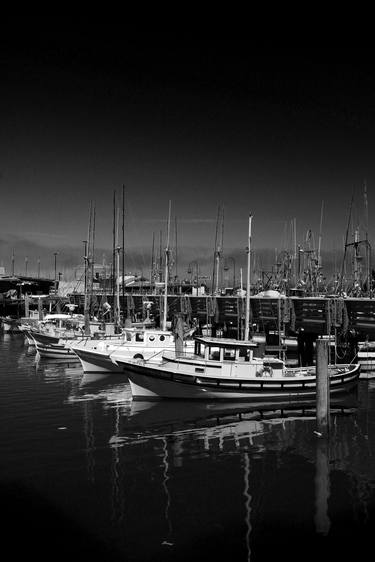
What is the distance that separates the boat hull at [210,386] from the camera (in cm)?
2989

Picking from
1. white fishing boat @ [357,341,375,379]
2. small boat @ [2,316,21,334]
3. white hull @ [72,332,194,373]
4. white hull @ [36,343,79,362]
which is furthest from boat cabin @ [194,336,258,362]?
small boat @ [2,316,21,334]

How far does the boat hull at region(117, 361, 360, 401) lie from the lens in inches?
1177

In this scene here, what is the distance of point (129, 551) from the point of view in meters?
12.4

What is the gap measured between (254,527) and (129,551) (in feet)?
12.1

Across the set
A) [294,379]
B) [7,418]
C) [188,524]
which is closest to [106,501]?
[188,524]

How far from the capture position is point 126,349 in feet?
137

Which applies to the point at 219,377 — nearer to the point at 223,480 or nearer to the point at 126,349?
the point at 223,480

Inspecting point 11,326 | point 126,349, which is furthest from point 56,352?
point 11,326

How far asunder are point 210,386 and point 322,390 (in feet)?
30.1

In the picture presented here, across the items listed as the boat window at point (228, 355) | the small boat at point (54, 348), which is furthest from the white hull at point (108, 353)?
the boat window at point (228, 355)

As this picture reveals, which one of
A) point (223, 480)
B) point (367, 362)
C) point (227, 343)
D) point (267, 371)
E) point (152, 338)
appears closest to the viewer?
point (223, 480)

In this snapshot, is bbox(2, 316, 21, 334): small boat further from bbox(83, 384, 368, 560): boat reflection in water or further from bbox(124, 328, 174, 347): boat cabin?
bbox(83, 384, 368, 560): boat reflection in water

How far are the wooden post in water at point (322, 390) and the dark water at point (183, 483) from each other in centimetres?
95

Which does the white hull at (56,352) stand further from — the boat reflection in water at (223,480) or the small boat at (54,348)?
the boat reflection in water at (223,480)
